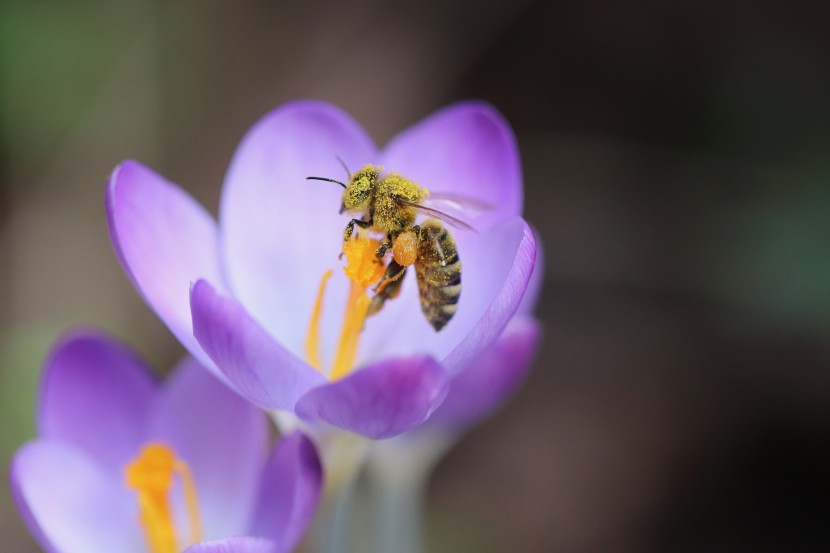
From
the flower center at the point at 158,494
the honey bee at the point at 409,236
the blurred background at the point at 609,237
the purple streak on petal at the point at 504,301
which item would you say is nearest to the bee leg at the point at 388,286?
the honey bee at the point at 409,236

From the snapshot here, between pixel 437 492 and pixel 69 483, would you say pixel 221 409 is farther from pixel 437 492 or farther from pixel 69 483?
pixel 437 492

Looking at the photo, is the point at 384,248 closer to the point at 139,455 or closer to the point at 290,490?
the point at 290,490

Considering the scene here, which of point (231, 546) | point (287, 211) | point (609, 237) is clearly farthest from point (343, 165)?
point (609, 237)

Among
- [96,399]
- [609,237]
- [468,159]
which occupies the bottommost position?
[96,399]

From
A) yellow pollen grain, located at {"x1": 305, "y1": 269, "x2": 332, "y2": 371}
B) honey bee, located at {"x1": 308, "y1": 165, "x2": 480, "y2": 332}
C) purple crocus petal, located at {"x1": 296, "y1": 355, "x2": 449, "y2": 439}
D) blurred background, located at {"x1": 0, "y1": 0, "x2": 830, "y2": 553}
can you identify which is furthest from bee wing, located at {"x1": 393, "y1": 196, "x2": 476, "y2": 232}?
blurred background, located at {"x1": 0, "y1": 0, "x2": 830, "y2": 553}

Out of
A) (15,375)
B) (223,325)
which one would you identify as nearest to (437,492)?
(15,375)

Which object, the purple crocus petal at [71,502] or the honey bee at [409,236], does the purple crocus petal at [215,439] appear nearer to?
the purple crocus petal at [71,502]

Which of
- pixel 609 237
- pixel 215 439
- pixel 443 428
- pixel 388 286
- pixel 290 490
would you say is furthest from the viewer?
pixel 609 237

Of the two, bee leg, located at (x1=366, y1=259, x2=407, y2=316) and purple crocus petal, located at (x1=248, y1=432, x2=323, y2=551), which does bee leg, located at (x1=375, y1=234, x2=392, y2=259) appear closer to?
bee leg, located at (x1=366, y1=259, x2=407, y2=316)
